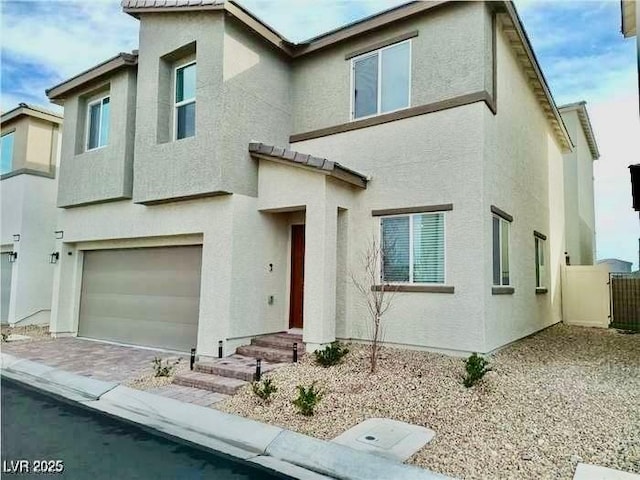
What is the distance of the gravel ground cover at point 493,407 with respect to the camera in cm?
521

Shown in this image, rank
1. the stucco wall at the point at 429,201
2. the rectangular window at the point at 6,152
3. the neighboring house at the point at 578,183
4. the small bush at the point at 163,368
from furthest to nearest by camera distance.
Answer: the neighboring house at the point at 578,183
the rectangular window at the point at 6,152
the small bush at the point at 163,368
the stucco wall at the point at 429,201

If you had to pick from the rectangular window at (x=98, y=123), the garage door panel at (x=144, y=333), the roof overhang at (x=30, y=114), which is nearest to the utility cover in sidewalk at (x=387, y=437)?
the garage door panel at (x=144, y=333)

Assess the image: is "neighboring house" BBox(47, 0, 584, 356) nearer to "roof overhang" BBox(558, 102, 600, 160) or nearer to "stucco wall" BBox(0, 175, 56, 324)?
"stucco wall" BBox(0, 175, 56, 324)

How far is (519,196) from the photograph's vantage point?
39.7 ft

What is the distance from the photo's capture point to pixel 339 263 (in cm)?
1055

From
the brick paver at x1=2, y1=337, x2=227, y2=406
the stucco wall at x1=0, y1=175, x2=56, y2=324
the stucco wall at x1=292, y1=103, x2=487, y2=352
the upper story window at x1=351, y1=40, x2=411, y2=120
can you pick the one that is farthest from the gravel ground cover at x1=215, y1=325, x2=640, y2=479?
the stucco wall at x1=0, y1=175, x2=56, y2=324

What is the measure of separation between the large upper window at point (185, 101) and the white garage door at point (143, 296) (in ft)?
10.4

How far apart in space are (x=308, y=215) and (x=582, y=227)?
1814cm

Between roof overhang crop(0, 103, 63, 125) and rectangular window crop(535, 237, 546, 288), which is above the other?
roof overhang crop(0, 103, 63, 125)

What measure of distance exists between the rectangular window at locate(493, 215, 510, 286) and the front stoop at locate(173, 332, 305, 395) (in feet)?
15.7

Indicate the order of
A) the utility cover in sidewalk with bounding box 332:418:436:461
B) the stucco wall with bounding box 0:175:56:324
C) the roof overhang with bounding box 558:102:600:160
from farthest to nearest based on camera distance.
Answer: the roof overhang with bounding box 558:102:600:160
the stucco wall with bounding box 0:175:56:324
the utility cover in sidewalk with bounding box 332:418:436:461

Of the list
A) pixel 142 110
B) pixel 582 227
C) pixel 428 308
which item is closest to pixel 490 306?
pixel 428 308

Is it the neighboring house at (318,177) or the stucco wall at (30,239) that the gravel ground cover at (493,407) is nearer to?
the neighboring house at (318,177)

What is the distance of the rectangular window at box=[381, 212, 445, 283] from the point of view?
957cm
